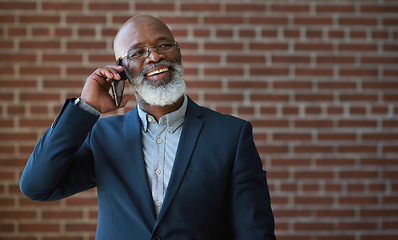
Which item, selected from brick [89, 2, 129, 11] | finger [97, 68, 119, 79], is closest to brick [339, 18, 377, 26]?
brick [89, 2, 129, 11]

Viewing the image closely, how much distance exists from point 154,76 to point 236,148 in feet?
1.34

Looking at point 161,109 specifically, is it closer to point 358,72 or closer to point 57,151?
point 57,151

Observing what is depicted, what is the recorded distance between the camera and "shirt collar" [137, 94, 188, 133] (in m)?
1.48

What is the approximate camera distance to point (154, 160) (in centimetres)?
142

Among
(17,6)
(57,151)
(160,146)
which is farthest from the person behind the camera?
(17,6)

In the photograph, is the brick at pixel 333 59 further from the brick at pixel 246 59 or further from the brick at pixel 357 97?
the brick at pixel 246 59

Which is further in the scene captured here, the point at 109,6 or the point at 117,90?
the point at 109,6

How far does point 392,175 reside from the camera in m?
2.68

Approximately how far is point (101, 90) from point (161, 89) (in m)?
0.22

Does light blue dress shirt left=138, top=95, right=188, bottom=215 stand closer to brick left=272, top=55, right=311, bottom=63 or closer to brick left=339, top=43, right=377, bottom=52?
brick left=272, top=55, right=311, bottom=63

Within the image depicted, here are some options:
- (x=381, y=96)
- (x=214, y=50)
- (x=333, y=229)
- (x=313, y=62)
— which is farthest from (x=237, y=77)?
(x=333, y=229)

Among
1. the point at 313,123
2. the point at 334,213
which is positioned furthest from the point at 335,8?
the point at 334,213

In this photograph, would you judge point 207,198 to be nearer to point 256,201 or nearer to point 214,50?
point 256,201

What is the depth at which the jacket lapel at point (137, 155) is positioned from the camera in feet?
4.43
